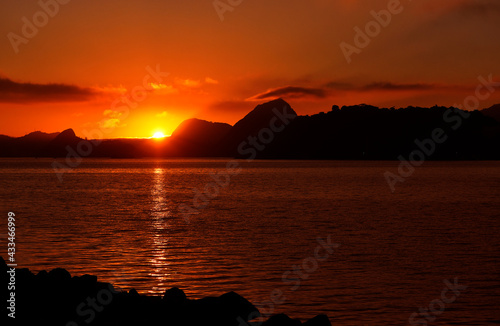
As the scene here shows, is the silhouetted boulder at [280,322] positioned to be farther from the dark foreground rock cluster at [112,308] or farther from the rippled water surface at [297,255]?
the rippled water surface at [297,255]

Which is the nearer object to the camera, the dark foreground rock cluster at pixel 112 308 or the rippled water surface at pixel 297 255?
the dark foreground rock cluster at pixel 112 308

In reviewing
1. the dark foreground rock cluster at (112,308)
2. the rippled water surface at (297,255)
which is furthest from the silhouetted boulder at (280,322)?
the rippled water surface at (297,255)

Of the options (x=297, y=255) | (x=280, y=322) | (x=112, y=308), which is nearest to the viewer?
(x=280, y=322)

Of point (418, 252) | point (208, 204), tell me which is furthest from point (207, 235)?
point (208, 204)

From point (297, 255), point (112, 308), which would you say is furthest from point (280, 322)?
point (297, 255)

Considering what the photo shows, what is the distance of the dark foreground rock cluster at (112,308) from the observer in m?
16.1

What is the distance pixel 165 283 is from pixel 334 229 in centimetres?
2178

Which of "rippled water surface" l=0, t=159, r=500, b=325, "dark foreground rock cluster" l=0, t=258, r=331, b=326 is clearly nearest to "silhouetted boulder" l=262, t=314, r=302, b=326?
"dark foreground rock cluster" l=0, t=258, r=331, b=326

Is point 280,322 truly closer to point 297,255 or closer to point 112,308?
point 112,308

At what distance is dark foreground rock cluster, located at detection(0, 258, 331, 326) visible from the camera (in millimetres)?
16125

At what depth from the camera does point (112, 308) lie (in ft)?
56.6

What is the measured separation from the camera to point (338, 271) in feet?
86.4

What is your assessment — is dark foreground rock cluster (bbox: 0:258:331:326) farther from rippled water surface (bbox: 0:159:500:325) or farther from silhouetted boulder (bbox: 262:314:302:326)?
rippled water surface (bbox: 0:159:500:325)

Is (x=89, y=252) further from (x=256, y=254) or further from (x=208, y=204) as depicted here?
(x=208, y=204)
